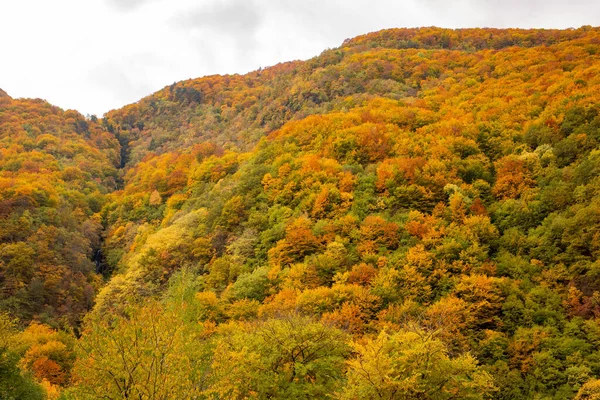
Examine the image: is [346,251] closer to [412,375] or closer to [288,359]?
[288,359]

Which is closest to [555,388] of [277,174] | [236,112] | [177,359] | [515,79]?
[177,359]

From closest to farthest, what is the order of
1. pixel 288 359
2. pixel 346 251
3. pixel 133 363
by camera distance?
pixel 133 363 < pixel 288 359 < pixel 346 251

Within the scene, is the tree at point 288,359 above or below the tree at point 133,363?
below

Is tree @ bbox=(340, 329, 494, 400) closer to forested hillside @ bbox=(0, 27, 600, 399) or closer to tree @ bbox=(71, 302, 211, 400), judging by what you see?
forested hillside @ bbox=(0, 27, 600, 399)

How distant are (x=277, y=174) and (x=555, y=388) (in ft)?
113

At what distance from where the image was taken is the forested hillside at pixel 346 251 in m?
18.7

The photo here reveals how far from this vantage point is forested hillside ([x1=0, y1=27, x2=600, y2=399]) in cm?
1870

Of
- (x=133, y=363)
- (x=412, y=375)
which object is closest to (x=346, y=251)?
(x=412, y=375)

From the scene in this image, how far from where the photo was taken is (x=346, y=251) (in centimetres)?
3569

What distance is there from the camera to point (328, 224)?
39.6 metres

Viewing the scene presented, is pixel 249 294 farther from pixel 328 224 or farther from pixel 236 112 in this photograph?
pixel 236 112

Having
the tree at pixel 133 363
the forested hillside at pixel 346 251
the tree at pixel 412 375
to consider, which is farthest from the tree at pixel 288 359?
the tree at pixel 133 363

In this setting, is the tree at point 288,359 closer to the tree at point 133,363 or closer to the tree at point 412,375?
the tree at point 412,375

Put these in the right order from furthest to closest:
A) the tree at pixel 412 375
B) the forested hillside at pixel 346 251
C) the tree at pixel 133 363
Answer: the forested hillside at pixel 346 251 < the tree at pixel 412 375 < the tree at pixel 133 363
